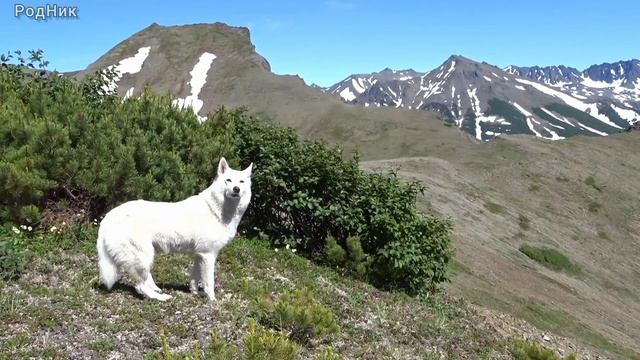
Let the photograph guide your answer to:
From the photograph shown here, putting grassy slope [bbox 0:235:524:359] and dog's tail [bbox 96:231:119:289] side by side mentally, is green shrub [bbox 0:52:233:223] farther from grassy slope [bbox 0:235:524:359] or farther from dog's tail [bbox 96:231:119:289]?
dog's tail [bbox 96:231:119:289]

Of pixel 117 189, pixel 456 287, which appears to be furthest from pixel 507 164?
pixel 117 189

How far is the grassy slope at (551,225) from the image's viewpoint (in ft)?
115

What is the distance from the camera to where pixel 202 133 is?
18.2 m

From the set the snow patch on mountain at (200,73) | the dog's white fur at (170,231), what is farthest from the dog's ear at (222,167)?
the snow patch on mountain at (200,73)

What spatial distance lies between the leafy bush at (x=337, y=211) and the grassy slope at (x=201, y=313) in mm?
1094

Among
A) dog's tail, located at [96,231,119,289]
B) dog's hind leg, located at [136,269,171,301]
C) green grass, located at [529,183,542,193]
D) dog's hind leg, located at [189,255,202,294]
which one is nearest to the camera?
dog's tail, located at [96,231,119,289]

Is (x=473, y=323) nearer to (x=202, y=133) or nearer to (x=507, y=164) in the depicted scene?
(x=202, y=133)

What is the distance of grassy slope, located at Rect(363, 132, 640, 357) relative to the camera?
3500 cm

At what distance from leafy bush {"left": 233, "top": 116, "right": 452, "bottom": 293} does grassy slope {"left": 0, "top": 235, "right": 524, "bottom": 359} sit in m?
1.09

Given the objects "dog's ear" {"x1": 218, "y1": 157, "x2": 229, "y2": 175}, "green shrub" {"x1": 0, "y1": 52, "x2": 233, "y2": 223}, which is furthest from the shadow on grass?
"green shrub" {"x1": 0, "y1": 52, "x2": 233, "y2": 223}

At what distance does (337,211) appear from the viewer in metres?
18.1

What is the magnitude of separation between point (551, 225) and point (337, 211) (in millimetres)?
57820

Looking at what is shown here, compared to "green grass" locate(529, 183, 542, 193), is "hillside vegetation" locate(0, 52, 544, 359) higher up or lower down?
higher up

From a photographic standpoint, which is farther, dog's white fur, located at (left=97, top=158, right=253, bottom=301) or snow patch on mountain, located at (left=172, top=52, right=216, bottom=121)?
snow patch on mountain, located at (left=172, top=52, right=216, bottom=121)
